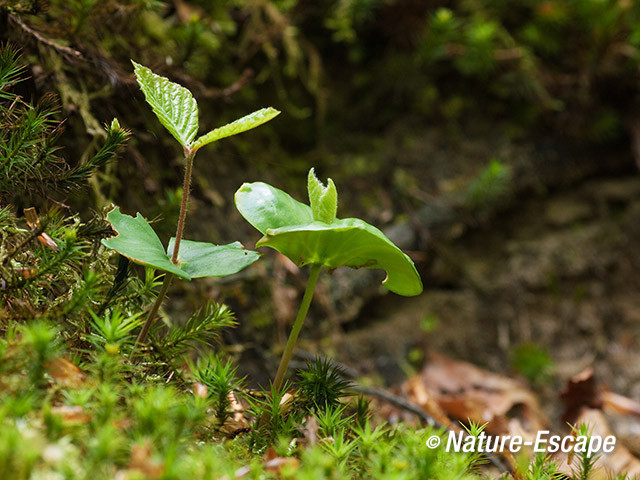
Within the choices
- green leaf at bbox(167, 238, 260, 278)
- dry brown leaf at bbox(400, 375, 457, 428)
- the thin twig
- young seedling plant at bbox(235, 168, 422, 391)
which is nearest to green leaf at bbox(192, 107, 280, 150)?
young seedling plant at bbox(235, 168, 422, 391)

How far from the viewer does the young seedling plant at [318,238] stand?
3.32ft

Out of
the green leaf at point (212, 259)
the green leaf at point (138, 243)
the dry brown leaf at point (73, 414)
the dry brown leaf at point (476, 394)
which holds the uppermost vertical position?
the green leaf at point (138, 243)

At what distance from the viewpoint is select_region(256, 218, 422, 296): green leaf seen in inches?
38.5

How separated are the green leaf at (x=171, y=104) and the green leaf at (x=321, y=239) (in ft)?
0.56

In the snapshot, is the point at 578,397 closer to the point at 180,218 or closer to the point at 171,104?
the point at 180,218

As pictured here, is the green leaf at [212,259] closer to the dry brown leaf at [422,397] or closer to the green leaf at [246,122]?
A: the green leaf at [246,122]

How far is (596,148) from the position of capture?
2.81 m

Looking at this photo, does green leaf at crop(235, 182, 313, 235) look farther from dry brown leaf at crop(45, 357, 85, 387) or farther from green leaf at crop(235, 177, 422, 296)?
dry brown leaf at crop(45, 357, 85, 387)

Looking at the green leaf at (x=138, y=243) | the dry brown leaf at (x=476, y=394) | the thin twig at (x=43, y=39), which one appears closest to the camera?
the green leaf at (x=138, y=243)

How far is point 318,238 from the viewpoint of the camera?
3.38 ft

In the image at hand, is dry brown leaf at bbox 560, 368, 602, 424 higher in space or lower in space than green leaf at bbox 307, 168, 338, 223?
lower

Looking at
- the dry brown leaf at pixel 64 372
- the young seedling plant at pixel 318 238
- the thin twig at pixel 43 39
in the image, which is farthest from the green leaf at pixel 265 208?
the thin twig at pixel 43 39

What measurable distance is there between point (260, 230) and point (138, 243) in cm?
26

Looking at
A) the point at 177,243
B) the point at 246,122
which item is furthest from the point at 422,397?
the point at 246,122
